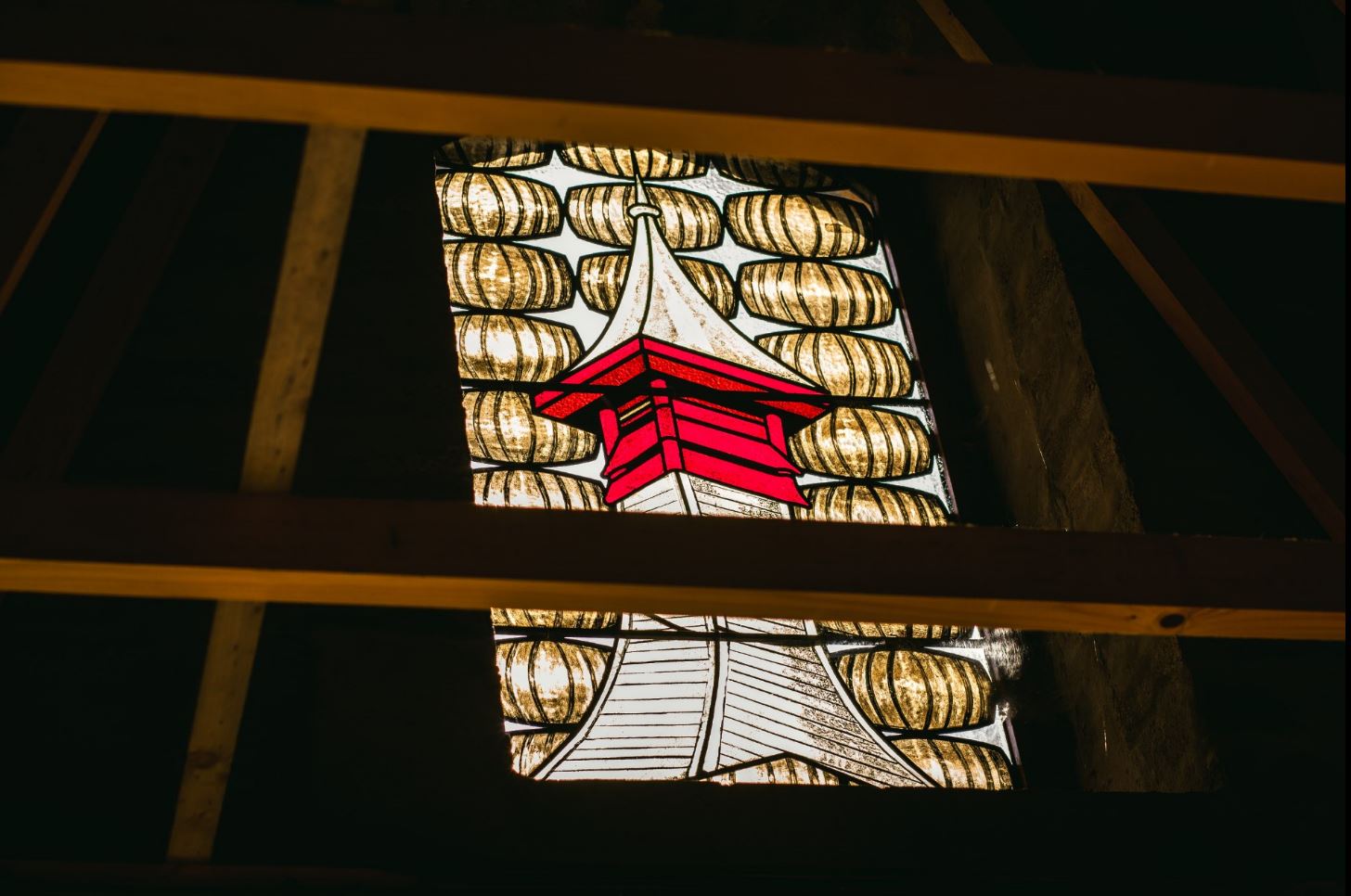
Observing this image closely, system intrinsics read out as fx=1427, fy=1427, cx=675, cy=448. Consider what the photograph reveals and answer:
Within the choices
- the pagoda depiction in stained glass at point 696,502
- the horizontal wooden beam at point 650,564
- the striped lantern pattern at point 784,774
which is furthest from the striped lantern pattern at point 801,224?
the horizontal wooden beam at point 650,564

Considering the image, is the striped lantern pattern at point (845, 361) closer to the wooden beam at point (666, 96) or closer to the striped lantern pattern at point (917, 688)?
the striped lantern pattern at point (917, 688)

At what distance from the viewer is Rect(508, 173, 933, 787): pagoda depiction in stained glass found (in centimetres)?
324

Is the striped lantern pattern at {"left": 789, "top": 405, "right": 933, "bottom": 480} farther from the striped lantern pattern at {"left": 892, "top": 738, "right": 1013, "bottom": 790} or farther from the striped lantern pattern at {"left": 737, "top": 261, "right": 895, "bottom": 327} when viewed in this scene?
the striped lantern pattern at {"left": 892, "top": 738, "right": 1013, "bottom": 790}

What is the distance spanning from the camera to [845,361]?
4387 mm

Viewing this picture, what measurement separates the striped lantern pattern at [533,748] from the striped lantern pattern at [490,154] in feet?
7.60

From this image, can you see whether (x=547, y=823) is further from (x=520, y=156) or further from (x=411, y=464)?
(x=520, y=156)

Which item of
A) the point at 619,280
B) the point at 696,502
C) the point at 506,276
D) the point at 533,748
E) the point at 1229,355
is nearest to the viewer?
the point at 1229,355

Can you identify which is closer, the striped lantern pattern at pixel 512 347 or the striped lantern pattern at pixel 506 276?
the striped lantern pattern at pixel 512 347

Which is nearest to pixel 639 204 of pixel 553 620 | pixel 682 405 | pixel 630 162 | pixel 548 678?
pixel 630 162

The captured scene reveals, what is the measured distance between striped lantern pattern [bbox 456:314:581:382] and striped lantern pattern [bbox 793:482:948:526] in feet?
2.75

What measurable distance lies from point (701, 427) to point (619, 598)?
72.8 inches

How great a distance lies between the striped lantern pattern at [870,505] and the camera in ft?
12.6

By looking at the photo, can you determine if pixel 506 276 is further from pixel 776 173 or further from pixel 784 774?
pixel 784 774

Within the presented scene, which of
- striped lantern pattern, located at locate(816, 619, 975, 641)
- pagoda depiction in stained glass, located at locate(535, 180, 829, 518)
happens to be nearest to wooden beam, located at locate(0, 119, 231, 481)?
pagoda depiction in stained glass, located at locate(535, 180, 829, 518)
